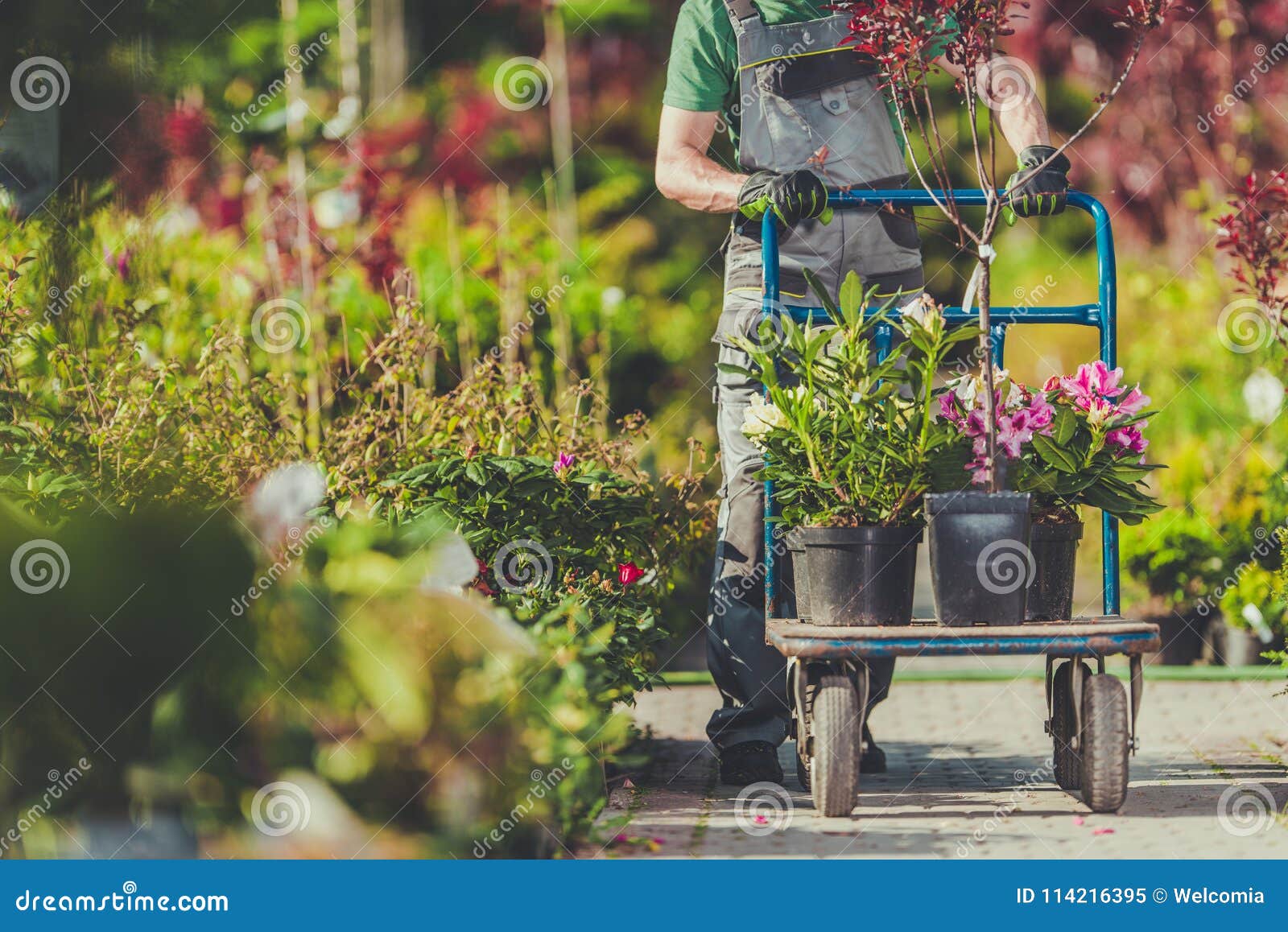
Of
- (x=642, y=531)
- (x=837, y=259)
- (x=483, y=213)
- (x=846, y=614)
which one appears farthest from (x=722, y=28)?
(x=483, y=213)

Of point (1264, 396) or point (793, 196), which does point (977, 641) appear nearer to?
point (793, 196)

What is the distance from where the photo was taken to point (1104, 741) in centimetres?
350

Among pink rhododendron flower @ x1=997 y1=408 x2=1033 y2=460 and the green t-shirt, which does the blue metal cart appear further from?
the green t-shirt

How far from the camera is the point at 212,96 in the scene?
27.1 feet

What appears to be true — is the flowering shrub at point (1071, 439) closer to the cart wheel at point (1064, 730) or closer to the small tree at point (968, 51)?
the small tree at point (968, 51)

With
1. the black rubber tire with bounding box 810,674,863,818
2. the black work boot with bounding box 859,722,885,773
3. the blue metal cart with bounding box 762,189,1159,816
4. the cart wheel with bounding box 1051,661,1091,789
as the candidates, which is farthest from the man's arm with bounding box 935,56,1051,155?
the black work boot with bounding box 859,722,885,773

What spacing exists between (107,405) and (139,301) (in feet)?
3.29

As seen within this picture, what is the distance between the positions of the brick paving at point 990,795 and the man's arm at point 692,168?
150 centimetres

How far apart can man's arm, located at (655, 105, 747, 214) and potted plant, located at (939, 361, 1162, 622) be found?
84 centimetres

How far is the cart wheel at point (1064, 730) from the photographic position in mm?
3729

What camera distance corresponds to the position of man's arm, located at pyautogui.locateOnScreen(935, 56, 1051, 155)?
408 cm

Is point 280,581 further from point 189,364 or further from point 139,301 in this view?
point 189,364

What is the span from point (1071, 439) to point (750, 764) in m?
1.17

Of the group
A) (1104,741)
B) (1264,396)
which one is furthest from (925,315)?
(1264,396)
